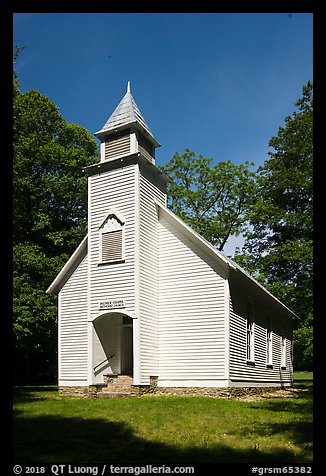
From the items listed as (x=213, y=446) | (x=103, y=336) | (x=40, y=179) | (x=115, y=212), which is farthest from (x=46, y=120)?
(x=213, y=446)

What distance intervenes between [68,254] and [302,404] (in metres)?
A: 20.6

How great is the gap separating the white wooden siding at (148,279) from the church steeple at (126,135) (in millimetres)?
1265

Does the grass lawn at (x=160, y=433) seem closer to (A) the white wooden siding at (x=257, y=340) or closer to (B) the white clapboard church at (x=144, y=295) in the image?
(B) the white clapboard church at (x=144, y=295)

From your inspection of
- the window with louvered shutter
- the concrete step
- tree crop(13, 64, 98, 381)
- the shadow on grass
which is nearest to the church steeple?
the window with louvered shutter

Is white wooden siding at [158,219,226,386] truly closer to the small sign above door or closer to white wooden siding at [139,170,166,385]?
white wooden siding at [139,170,166,385]

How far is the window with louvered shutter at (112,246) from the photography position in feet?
61.7

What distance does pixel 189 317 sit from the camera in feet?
60.9

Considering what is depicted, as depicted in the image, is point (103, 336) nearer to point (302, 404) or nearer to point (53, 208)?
point (302, 404)

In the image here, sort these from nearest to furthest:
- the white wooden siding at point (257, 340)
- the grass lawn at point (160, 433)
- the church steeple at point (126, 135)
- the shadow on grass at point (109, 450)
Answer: the shadow on grass at point (109, 450)
the grass lawn at point (160, 433)
the white wooden siding at point (257, 340)
the church steeple at point (126, 135)

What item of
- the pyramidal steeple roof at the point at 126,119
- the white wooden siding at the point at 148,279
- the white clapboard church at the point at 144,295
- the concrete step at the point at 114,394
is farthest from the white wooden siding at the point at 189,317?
the pyramidal steeple roof at the point at 126,119

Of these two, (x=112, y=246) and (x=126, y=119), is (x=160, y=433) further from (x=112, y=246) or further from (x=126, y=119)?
(x=126, y=119)

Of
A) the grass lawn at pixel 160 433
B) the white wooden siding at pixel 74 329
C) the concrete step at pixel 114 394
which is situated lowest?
the concrete step at pixel 114 394

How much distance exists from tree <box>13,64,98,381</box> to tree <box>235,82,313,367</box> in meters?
13.2

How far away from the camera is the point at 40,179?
32.3 metres
